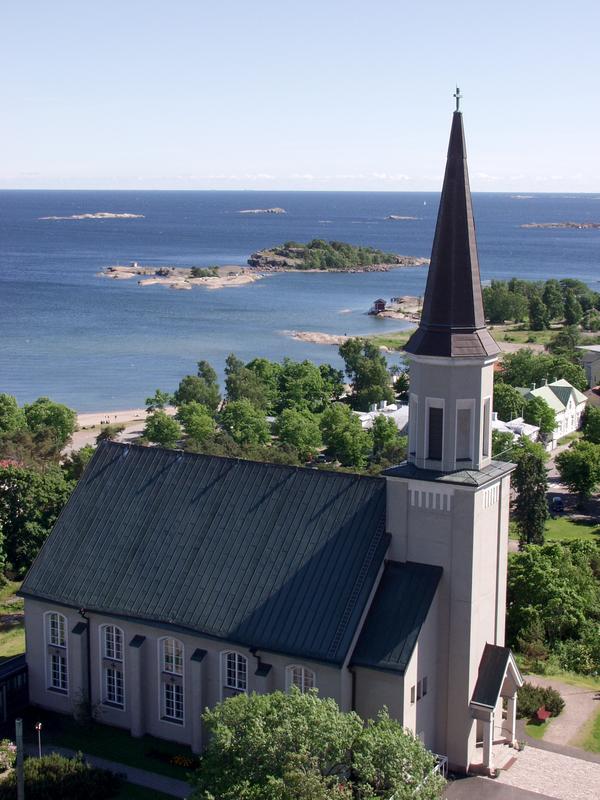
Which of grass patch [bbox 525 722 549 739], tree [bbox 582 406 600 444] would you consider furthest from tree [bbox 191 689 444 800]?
tree [bbox 582 406 600 444]

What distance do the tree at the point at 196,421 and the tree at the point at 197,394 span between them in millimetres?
6348

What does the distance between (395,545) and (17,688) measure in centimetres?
1615

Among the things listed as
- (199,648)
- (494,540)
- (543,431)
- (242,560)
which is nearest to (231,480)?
(242,560)

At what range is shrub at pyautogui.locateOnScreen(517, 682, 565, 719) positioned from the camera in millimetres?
38156

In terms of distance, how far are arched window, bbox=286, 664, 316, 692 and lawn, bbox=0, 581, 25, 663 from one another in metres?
16.0

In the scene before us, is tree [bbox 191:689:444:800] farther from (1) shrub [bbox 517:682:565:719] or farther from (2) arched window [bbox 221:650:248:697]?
(1) shrub [bbox 517:682:565:719]

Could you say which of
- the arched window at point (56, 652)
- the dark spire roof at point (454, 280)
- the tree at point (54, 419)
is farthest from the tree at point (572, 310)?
the arched window at point (56, 652)

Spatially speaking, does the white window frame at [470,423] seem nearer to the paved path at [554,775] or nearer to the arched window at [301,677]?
the arched window at [301,677]

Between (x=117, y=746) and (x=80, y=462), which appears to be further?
(x=80, y=462)

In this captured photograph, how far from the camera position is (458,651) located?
33594 mm

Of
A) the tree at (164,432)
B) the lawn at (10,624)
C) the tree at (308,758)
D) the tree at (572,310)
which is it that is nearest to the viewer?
the tree at (308,758)

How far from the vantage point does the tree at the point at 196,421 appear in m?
81.9

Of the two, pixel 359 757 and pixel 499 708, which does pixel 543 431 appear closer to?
pixel 499 708

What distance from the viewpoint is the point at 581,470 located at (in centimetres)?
7444
